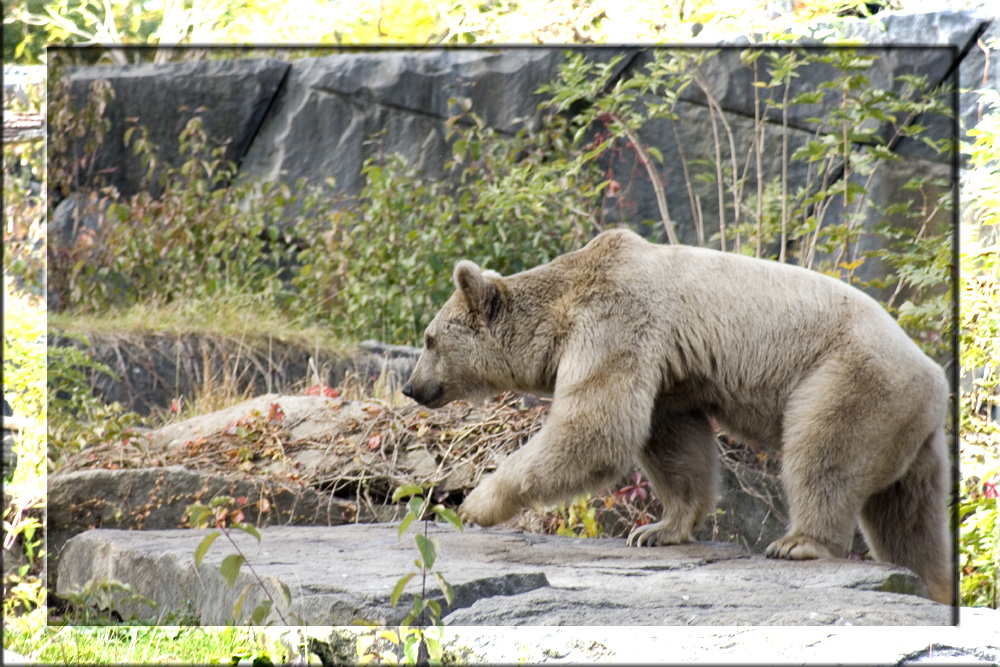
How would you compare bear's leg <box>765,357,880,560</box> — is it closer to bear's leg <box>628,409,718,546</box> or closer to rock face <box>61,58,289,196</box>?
bear's leg <box>628,409,718,546</box>

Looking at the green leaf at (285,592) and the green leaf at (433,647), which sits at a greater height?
the green leaf at (285,592)

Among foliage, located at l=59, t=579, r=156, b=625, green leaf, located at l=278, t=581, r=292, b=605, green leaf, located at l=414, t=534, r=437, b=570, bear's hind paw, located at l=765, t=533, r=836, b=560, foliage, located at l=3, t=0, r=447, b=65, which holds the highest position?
foliage, located at l=3, t=0, r=447, b=65

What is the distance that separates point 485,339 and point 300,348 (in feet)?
3.24

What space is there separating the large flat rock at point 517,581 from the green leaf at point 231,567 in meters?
0.15

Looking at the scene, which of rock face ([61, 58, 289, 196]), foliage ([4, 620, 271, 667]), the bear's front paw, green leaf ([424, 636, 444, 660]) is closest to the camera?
green leaf ([424, 636, 444, 660])

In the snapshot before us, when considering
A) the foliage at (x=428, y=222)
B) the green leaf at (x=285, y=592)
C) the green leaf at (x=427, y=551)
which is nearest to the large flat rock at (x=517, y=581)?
the green leaf at (x=285, y=592)

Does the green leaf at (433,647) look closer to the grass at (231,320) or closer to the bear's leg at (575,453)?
the bear's leg at (575,453)

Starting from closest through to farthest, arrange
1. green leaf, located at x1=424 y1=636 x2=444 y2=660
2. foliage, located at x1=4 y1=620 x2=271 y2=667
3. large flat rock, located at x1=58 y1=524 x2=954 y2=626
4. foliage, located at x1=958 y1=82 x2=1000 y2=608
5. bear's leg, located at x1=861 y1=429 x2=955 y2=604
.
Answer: green leaf, located at x1=424 y1=636 x2=444 y2=660 < large flat rock, located at x1=58 y1=524 x2=954 y2=626 < foliage, located at x1=4 y1=620 x2=271 y2=667 < bear's leg, located at x1=861 y1=429 x2=955 y2=604 < foliage, located at x1=958 y1=82 x2=1000 y2=608

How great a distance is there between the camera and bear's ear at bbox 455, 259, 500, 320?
433cm

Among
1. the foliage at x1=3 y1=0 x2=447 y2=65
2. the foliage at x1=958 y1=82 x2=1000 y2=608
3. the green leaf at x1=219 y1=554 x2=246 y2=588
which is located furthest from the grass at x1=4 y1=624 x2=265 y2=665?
the foliage at x1=3 y1=0 x2=447 y2=65

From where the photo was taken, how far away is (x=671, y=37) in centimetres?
724

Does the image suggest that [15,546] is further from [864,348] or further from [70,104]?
[864,348]

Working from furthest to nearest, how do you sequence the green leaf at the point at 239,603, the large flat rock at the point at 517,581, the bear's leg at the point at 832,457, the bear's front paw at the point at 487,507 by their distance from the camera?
1. the bear's front paw at the point at 487,507
2. the bear's leg at the point at 832,457
3. the large flat rock at the point at 517,581
4. the green leaf at the point at 239,603

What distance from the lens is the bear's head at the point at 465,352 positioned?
4.45m
